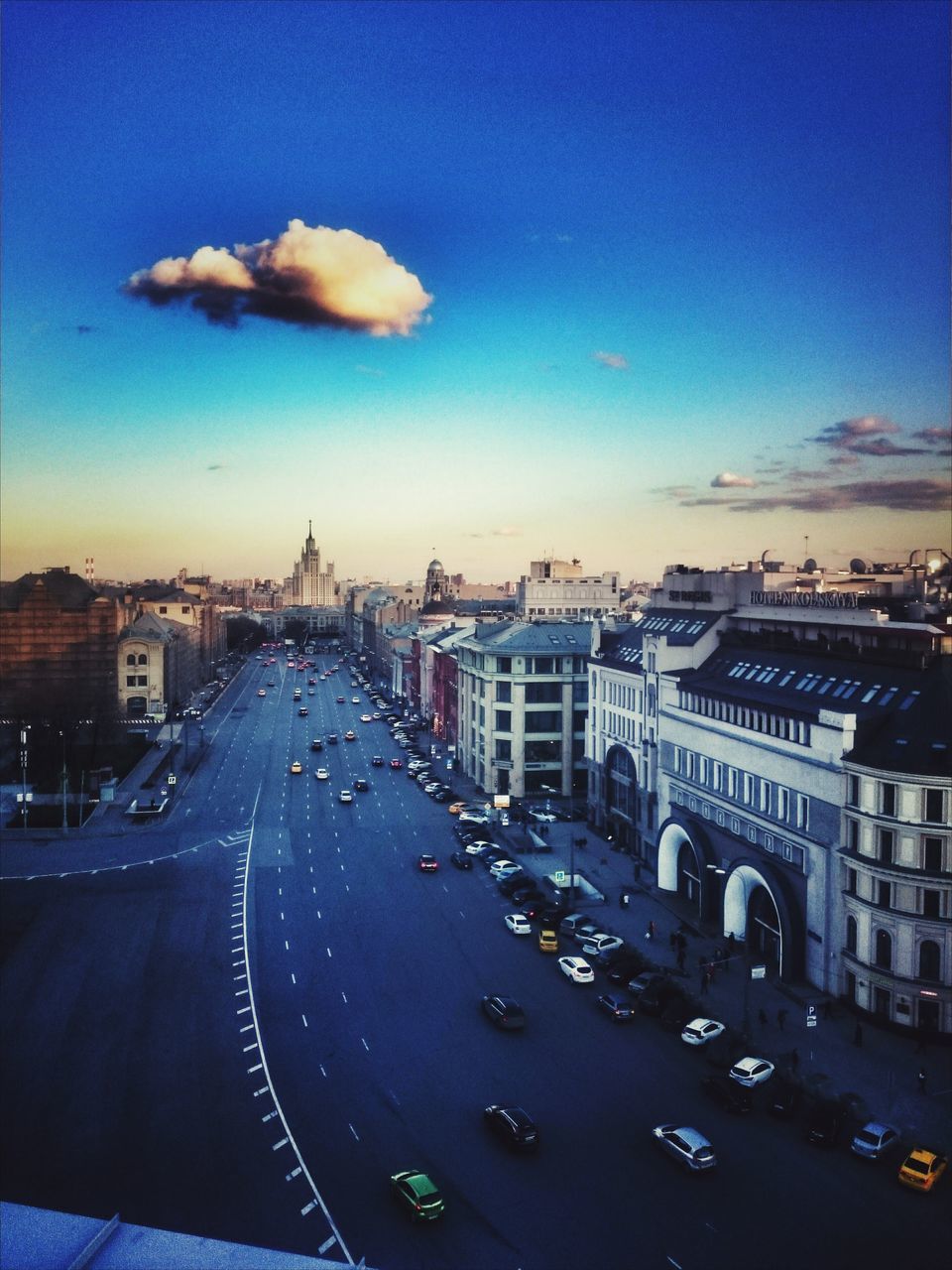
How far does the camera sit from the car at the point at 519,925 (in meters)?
43.7

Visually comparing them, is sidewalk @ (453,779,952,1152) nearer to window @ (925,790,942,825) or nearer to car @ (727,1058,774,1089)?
car @ (727,1058,774,1089)

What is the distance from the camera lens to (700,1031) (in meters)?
32.8

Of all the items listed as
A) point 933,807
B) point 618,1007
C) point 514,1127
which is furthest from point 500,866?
point 514,1127

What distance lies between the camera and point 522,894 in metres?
48.5

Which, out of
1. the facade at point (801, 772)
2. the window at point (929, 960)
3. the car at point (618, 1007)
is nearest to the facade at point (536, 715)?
the facade at point (801, 772)

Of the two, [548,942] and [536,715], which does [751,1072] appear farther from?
[536,715]

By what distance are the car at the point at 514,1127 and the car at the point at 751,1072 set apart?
24.2ft

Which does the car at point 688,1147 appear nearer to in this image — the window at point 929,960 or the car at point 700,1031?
the car at point 700,1031

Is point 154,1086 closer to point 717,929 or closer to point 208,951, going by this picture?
point 208,951

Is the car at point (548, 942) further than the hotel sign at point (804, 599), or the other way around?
the hotel sign at point (804, 599)

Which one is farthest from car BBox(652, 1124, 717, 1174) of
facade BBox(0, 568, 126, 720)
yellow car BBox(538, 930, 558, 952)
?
facade BBox(0, 568, 126, 720)

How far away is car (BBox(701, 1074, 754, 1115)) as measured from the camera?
1105 inches

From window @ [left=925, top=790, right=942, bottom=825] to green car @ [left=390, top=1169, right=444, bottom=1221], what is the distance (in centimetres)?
2077

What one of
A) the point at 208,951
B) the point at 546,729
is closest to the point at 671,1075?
the point at 208,951
